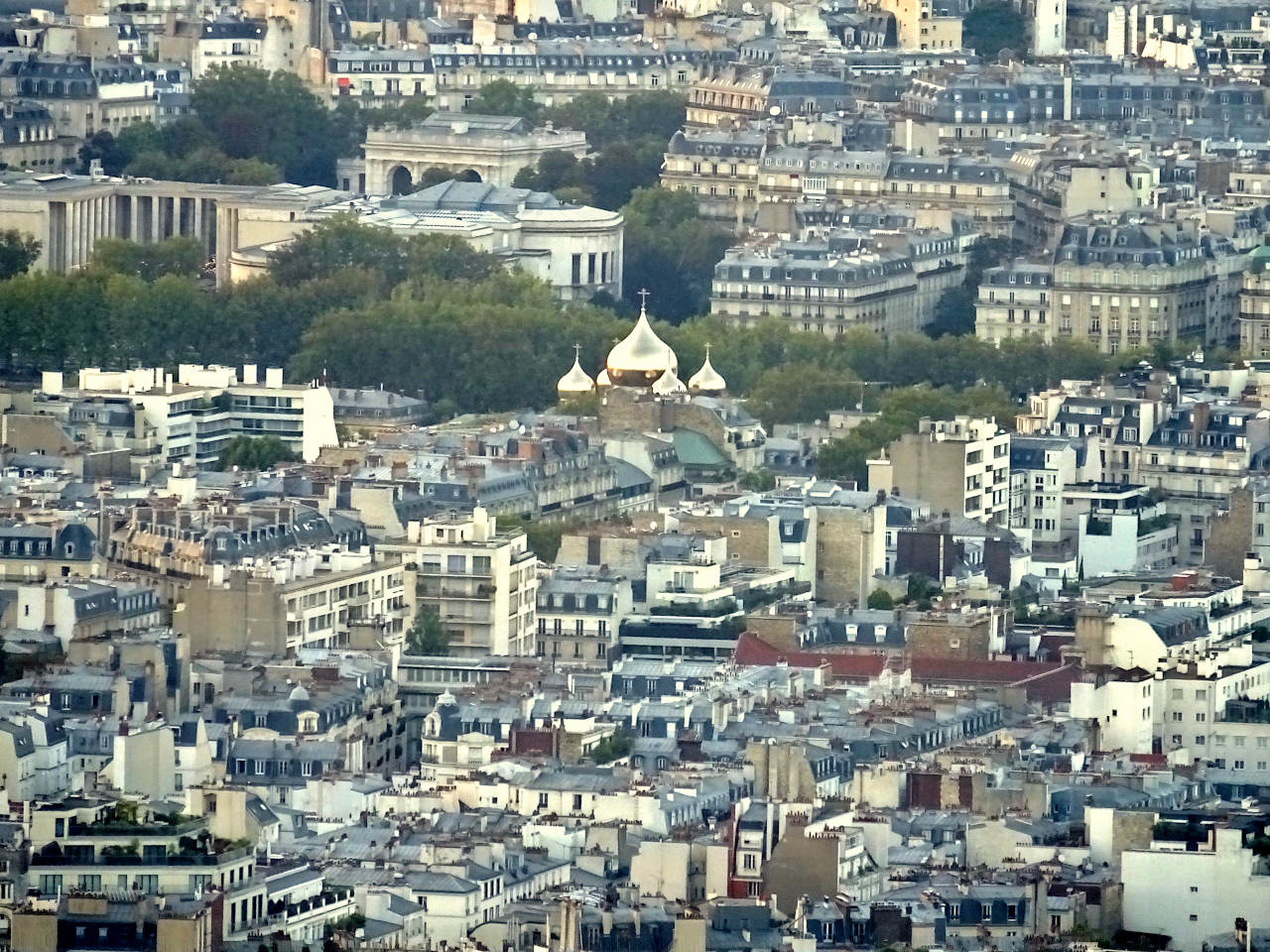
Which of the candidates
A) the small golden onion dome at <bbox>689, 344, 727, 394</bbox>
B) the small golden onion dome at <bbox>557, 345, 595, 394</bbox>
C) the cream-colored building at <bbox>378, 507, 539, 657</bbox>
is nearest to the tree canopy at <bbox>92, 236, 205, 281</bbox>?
the small golden onion dome at <bbox>557, 345, 595, 394</bbox>

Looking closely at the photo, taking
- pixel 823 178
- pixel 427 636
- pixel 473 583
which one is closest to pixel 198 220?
pixel 823 178

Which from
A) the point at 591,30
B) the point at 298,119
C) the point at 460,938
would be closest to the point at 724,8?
the point at 591,30

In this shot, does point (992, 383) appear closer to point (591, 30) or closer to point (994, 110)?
point (994, 110)

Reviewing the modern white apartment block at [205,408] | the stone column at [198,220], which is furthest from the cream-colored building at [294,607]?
the stone column at [198,220]

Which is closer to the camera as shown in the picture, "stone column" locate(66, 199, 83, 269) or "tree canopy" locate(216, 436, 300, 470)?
"tree canopy" locate(216, 436, 300, 470)

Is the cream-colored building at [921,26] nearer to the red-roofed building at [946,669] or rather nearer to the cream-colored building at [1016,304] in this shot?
the cream-colored building at [1016,304]

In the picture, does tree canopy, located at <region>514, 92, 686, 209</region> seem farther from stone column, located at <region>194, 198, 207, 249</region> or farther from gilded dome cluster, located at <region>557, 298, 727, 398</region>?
gilded dome cluster, located at <region>557, 298, 727, 398</region>

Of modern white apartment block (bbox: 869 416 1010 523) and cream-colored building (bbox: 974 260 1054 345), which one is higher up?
modern white apartment block (bbox: 869 416 1010 523)
